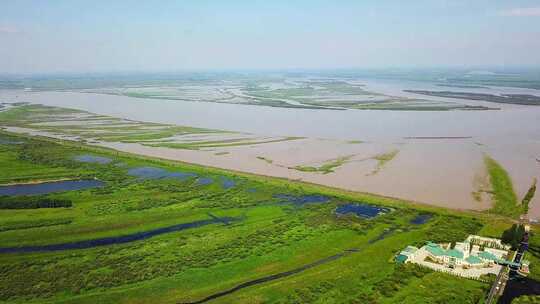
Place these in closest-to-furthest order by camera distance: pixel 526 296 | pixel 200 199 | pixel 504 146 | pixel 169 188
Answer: pixel 526 296
pixel 200 199
pixel 169 188
pixel 504 146

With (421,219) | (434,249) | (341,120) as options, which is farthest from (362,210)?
(341,120)

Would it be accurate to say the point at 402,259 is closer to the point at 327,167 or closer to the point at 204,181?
the point at 327,167

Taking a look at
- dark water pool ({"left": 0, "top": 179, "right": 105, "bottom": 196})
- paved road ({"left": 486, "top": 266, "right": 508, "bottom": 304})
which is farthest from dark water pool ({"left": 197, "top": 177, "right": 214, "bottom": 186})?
paved road ({"left": 486, "top": 266, "right": 508, "bottom": 304})

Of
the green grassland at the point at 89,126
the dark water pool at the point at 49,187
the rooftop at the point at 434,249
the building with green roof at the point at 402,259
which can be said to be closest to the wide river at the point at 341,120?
the green grassland at the point at 89,126

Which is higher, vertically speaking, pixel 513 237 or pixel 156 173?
pixel 156 173

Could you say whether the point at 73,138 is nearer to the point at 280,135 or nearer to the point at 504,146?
the point at 280,135

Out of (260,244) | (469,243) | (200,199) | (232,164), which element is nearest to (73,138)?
(232,164)
